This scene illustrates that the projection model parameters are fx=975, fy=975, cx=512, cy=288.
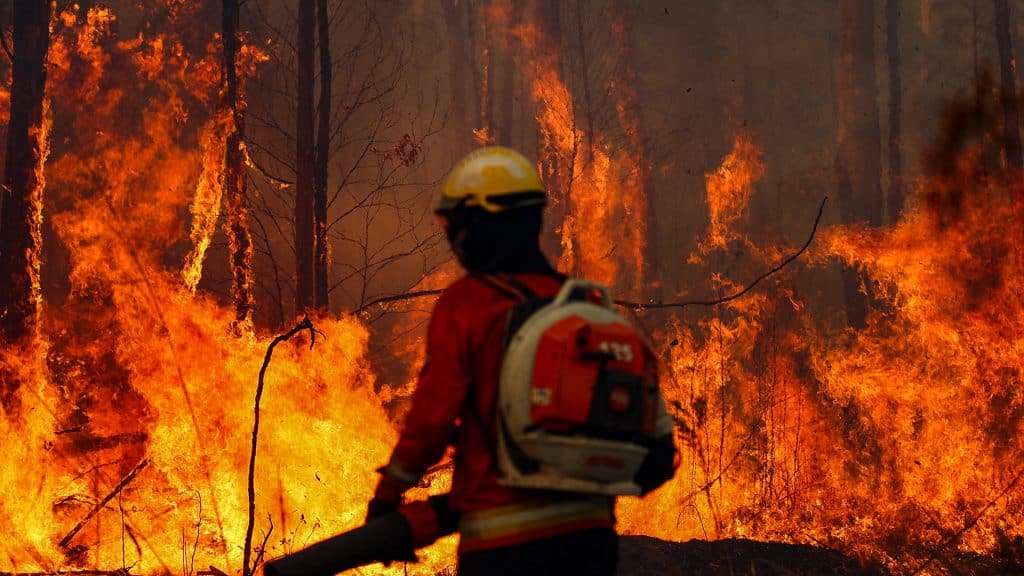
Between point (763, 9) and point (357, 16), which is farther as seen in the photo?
point (763, 9)

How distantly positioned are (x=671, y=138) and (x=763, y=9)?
7125 millimetres

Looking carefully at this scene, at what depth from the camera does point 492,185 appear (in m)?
2.84

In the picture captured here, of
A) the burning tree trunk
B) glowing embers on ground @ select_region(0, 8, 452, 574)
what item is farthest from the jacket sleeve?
the burning tree trunk

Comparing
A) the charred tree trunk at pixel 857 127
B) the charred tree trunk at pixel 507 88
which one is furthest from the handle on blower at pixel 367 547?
the charred tree trunk at pixel 507 88

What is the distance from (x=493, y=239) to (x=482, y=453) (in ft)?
2.05

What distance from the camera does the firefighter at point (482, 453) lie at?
263 cm

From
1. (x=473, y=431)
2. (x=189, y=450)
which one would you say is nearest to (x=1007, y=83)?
(x=189, y=450)

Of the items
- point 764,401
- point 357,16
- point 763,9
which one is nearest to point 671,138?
point 763,9

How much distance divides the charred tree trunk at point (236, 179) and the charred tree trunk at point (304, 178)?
0.56m

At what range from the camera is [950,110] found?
1419 centimetres

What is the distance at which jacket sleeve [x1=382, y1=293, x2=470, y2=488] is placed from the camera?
2.62m

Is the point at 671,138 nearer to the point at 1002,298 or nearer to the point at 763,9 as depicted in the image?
the point at 763,9

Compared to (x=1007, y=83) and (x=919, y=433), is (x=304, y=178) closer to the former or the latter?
(x=919, y=433)

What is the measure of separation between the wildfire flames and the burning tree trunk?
51 cm
